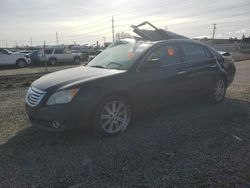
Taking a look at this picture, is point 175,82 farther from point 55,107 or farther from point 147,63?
point 55,107

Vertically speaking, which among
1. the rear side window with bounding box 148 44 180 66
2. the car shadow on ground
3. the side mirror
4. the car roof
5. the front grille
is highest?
the car roof

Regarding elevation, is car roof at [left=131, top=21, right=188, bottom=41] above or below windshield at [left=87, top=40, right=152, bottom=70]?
above

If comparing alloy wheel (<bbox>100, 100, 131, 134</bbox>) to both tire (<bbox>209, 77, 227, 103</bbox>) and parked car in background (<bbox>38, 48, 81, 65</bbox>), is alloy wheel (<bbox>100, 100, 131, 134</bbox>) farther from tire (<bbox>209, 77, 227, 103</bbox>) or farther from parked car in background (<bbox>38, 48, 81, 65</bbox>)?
parked car in background (<bbox>38, 48, 81, 65</bbox>)

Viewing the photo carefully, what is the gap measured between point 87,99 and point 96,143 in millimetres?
739

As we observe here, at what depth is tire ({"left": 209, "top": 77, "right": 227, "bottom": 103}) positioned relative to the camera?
5725 mm

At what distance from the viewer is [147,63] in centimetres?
428

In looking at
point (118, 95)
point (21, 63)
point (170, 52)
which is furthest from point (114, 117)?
point (21, 63)

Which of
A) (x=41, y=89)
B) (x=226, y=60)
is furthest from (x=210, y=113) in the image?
(x=41, y=89)

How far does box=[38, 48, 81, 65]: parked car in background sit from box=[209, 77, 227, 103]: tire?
19099 millimetres

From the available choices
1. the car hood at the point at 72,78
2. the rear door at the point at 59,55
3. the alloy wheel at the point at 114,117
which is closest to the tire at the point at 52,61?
the rear door at the point at 59,55

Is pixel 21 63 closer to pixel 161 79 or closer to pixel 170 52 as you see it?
pixel 170 52

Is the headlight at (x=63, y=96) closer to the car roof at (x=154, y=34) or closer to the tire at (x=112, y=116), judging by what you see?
the tire at (x=112, y=116)

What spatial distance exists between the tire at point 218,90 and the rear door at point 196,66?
258 mm

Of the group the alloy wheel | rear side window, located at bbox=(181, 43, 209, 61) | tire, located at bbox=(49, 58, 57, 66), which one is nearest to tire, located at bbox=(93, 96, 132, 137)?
the alloy wheel
